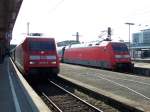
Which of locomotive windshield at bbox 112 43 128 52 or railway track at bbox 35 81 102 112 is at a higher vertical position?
locomotive windshield at bbox 112 43 128 52

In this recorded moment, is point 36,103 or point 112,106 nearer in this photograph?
point 36,103

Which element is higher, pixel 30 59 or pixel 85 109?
pixel 30 59

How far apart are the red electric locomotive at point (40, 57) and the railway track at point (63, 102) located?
1236mm

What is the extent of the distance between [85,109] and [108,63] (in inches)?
826

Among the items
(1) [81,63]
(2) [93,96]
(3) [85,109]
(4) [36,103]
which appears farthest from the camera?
(1) [81,63]

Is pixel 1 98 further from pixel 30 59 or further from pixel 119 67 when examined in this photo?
pixel 119 67

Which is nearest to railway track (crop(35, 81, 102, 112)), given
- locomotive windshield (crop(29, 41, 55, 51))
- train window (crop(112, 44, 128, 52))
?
locomotive windshield (crop(29, 41, 55, 51))

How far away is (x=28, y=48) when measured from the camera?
2311cm

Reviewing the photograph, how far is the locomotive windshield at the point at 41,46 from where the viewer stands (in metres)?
23.2

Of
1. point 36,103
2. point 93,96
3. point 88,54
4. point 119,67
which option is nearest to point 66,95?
point 93,96

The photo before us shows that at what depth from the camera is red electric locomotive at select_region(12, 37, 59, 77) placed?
74.3 ft

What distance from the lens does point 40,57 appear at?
22906 mm

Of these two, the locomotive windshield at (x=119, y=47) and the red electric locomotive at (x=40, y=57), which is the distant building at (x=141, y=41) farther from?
the red electric locomotive at (x=40, y=57)

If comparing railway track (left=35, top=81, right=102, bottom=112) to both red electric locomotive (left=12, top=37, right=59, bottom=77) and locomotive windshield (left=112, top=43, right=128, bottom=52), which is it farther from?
locomotive windshield (left=112, top=43, right=128, bottom=52)
